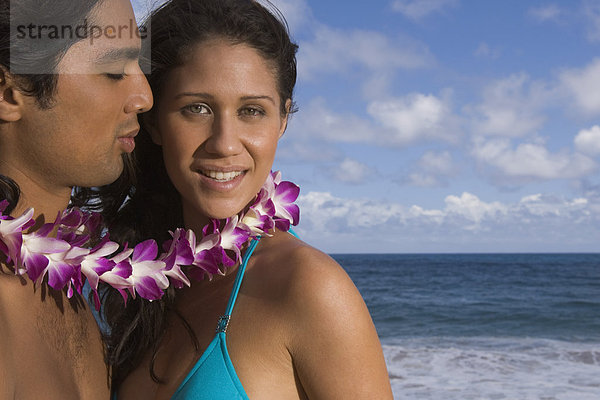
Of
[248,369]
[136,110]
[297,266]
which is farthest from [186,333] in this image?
[136,110]

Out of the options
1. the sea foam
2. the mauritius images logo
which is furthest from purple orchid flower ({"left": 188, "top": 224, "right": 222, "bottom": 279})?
the sea foam

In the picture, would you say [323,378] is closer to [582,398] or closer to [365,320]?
[365,320]

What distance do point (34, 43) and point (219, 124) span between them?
746 mm

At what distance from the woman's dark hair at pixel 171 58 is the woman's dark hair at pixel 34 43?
40cm

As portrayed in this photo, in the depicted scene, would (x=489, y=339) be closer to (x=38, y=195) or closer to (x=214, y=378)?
(x=214, y=378)

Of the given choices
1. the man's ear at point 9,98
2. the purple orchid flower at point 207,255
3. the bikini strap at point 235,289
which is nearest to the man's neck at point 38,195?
the man's ear at point 9,98

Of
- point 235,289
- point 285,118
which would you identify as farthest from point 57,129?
point 285,118

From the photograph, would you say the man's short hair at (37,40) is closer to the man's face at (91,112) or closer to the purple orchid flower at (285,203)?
the man's face at (91,112)

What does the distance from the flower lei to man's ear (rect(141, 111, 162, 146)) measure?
0.44 meters

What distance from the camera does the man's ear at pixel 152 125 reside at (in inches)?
115

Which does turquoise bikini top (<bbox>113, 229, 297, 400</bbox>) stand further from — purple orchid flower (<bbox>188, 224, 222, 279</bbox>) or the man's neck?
the man's neck

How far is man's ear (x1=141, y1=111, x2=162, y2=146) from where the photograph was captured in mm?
2912

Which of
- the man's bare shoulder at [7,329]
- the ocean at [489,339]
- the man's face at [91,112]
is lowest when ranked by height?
the ocean at [489,339]

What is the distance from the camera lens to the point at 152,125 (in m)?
2.93
